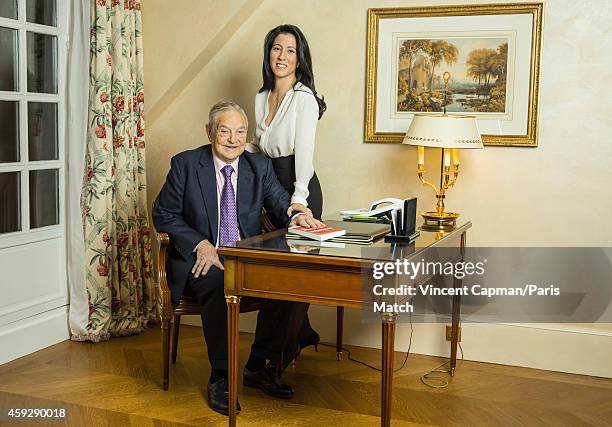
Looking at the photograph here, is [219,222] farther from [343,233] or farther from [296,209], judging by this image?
[343,233]

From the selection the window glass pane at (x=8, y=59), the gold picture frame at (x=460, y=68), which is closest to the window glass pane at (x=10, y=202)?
the window glass pane at (x=8, y=59)

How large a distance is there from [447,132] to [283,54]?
965mm

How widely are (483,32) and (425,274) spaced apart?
165 centimetres

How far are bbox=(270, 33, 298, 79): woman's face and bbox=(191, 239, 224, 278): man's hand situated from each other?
1071mm

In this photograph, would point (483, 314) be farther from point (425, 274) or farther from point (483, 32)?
point (483, 32)

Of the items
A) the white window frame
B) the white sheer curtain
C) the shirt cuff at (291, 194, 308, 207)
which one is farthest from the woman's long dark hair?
the white window frame

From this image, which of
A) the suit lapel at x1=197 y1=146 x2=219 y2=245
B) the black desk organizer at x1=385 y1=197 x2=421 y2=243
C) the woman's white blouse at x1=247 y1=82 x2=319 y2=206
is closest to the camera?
the black desk organizer at x1=385 y1=197 x2=421 y2=243

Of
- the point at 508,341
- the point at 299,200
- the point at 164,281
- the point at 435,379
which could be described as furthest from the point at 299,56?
the point at 508,341

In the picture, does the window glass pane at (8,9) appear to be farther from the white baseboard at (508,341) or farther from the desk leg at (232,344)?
the white baseboard at (508,341)

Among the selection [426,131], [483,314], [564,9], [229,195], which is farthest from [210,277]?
[564,9]

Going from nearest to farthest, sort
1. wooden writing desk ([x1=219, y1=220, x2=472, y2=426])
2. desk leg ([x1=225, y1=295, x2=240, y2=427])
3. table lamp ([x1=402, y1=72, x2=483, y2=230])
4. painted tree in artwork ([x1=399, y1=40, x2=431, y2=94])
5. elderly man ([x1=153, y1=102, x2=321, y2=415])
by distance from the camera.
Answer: wooden writing desk ([x1=219, y1=220, x2=472, y2=426]), desk leg ([x1=225, y1=295, x2=240, y2=427]), elderly man ([x1=153, y1=102, x2=321, y2=415]), table lamp ([x1=402, y1=72, x2=483, y2=230]), painted tree in artwork ([x1=399, y1=40, x2=431, y2=94])

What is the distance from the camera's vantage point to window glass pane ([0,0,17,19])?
4.11 m

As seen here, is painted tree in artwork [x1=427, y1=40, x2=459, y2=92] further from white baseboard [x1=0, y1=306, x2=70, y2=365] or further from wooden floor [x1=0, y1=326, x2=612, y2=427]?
white baseboard [x1=0, y1=306, x2=70, y2=365]

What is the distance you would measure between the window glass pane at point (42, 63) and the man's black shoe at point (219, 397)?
80.3 inches
